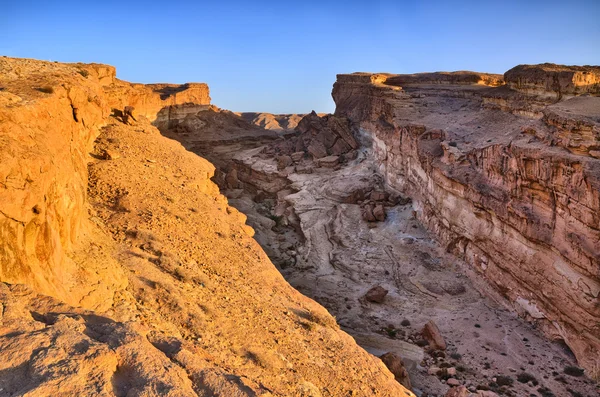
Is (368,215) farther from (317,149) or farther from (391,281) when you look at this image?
(317,149)

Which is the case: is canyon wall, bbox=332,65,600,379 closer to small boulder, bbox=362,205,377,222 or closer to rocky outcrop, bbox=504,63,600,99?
rocky outcrop, bbox=504,63,600,99

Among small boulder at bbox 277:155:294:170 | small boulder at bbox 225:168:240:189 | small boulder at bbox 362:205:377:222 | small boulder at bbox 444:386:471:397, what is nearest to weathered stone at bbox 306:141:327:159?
small boulder at bbox 277:155:294:170

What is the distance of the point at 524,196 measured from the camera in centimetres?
1502

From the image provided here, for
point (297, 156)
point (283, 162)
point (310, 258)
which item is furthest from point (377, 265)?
point (297, 156)

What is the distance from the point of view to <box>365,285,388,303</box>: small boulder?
56.1ft

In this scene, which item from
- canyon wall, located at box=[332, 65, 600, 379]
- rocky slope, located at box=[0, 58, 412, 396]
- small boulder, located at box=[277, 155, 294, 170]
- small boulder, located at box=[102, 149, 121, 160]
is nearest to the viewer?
rocky slope, located at box=[0, 58, 412, 396]

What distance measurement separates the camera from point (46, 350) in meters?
4.39

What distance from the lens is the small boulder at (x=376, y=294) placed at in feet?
56.1

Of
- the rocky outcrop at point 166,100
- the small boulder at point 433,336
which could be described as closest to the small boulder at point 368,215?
the small boulder at point 433,336

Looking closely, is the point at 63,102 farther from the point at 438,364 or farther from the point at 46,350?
the point at 438,364

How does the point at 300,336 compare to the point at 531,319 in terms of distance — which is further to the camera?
the point at 531,319

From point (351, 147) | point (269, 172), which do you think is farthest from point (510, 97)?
point (269, 172)

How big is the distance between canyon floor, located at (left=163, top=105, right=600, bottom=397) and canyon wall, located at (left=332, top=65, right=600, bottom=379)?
841 mm

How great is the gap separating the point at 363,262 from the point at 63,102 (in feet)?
48.6
